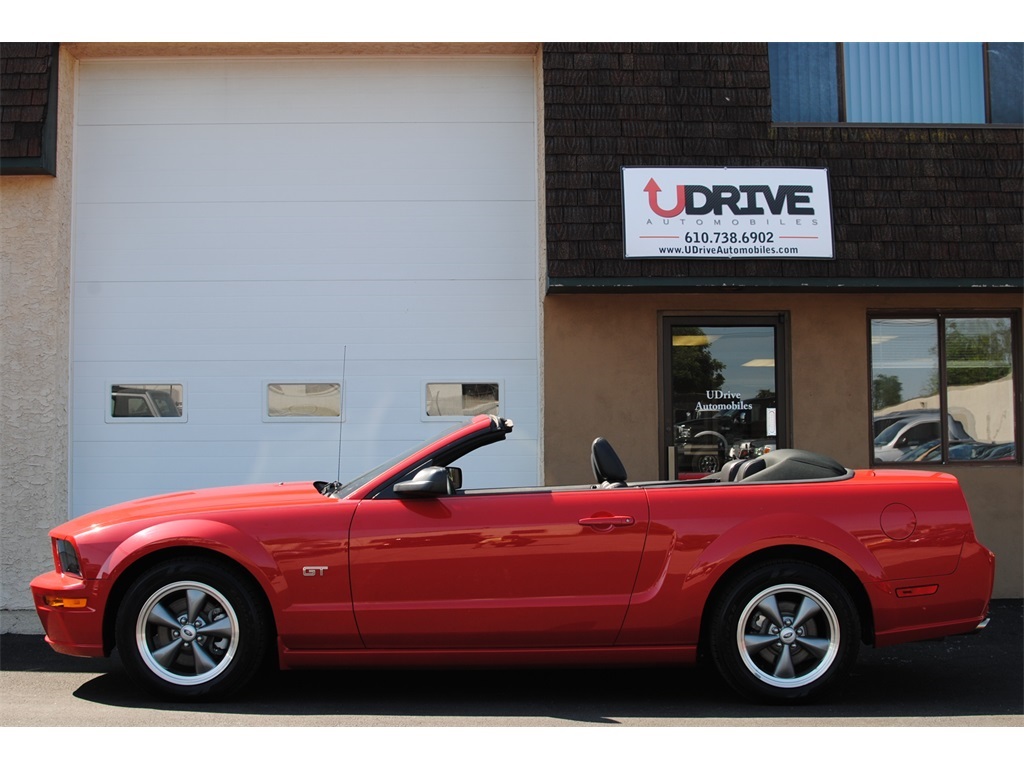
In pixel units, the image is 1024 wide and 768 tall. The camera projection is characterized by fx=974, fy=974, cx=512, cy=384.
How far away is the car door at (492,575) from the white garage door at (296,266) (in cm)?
361

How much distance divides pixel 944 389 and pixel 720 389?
2.02 metres

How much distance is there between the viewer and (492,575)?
16.4 feet

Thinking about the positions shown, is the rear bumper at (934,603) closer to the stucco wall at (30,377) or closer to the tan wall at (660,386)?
the tan wall at (660,386)

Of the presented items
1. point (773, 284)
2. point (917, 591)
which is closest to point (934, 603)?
point (917, 591)

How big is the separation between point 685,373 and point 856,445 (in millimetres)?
1602

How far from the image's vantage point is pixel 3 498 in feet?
27.1

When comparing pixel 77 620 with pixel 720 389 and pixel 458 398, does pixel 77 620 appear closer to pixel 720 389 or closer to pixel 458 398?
pixel 458 398

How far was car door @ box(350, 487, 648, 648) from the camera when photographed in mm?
4977

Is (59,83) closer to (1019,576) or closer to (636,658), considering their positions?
(636,658)

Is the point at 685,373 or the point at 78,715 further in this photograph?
the point at 685,373

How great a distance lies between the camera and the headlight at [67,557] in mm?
5109

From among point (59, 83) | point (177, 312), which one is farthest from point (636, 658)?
point (59, 83)

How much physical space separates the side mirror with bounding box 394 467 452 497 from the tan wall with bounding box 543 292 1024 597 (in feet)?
10.9

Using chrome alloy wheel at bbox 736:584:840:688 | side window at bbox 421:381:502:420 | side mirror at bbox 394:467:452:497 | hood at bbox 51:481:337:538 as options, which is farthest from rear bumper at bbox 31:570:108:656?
side window at bbox 421:381:502:420
